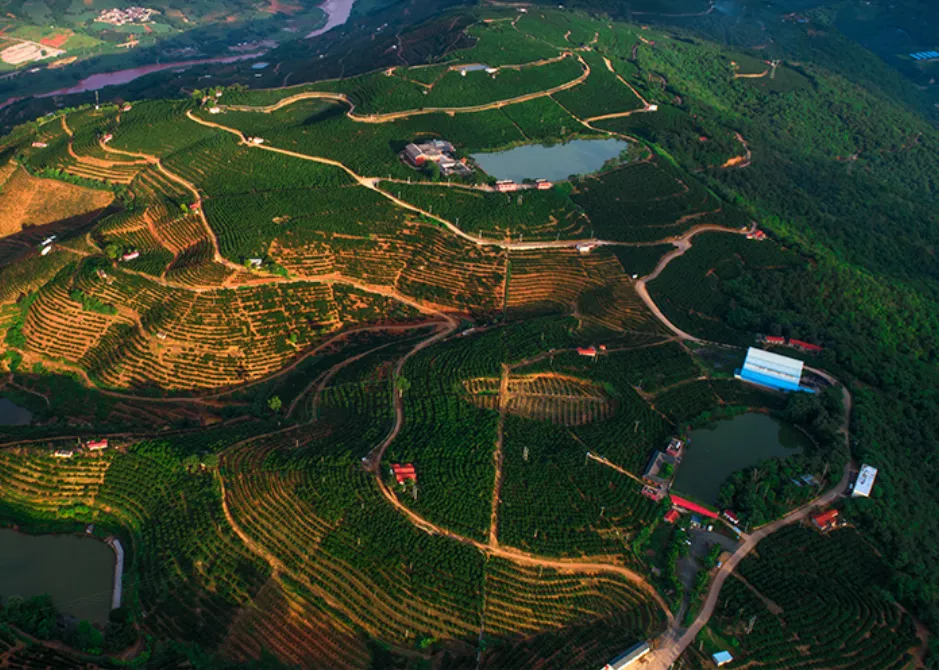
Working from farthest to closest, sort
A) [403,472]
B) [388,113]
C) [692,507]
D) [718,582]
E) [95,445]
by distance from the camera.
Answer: [388,113], [95,445], [692,507], [403,472], [718,582]

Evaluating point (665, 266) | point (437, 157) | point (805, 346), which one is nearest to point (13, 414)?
point (437, 157)

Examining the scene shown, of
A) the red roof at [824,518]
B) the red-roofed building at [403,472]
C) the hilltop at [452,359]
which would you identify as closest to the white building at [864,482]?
the hilltop at [452,359]

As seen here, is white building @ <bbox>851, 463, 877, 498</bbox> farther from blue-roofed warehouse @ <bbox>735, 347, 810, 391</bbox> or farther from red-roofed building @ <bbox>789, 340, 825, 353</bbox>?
red-roofed building @ <bbox>789, 340, 825, 353</bbox>

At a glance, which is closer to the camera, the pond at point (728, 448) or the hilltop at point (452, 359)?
the hilltop at point (452, 359)

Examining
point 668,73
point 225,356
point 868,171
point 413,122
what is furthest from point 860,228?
point 225,356

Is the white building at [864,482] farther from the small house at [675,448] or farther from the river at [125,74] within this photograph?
the river at [125,74]

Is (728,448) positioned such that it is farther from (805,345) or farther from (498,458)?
(805,345)

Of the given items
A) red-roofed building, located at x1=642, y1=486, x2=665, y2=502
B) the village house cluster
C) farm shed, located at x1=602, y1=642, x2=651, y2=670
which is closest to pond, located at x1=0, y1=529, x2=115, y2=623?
farm shed, located at x1=602, y1=642, x2=651, y2=670
